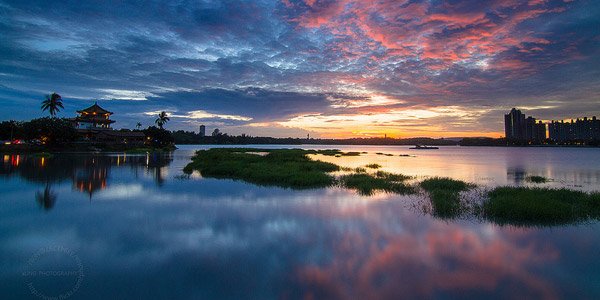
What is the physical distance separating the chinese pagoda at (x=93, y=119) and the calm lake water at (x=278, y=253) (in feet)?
281

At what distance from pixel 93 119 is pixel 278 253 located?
10329 cm

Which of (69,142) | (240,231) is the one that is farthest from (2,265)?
(69,142)

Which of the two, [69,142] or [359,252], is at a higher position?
[69,142]

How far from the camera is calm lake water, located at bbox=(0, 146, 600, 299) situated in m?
8.15

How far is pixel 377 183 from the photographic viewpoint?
26844 millimetres

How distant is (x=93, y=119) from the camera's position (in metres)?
92.0

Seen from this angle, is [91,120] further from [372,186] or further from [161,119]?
[372,186]

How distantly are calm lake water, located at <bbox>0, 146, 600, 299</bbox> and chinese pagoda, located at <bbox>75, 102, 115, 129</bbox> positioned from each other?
281 feet

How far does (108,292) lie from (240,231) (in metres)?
6.07

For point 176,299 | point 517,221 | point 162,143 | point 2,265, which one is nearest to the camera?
point 176,299

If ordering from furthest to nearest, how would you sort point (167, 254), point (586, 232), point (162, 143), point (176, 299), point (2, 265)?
point (162, 143) → point (586, 232) → point (167, 254) → point (2, 265) → point (176, 299)

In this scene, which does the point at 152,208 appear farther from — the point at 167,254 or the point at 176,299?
the point at 176,299

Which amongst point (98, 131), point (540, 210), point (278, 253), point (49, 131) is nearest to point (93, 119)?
point (98, 131)

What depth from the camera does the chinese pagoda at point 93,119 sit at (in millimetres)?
89750
